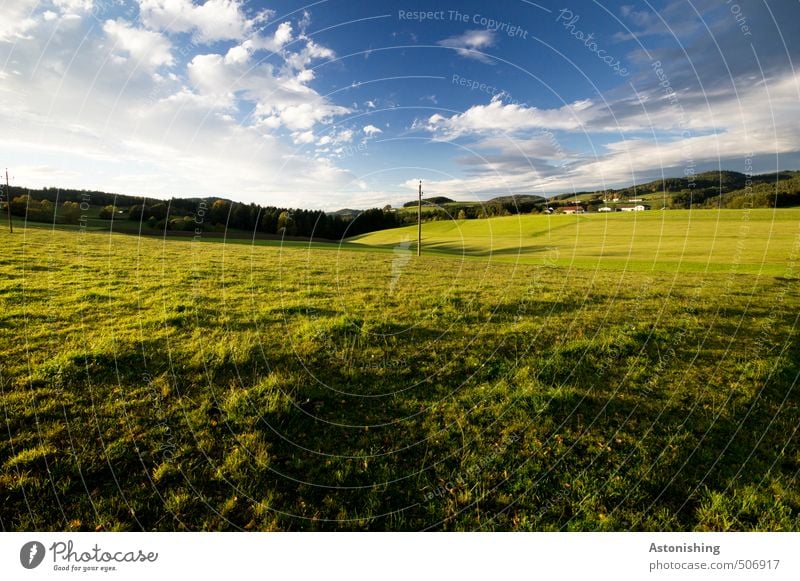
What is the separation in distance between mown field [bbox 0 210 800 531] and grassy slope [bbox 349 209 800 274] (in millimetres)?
23109

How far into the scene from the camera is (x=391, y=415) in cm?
605

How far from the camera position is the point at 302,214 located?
48.4 metres

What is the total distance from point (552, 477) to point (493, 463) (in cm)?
78

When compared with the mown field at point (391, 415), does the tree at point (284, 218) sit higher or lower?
higher

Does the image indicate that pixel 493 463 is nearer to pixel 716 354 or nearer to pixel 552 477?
pixel 552 477
